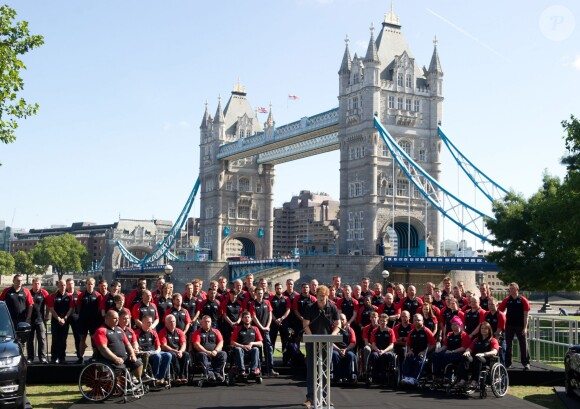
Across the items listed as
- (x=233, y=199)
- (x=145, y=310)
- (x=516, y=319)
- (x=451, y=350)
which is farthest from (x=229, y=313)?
(x=233, y=199)

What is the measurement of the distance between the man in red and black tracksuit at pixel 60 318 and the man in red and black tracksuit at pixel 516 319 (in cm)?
909

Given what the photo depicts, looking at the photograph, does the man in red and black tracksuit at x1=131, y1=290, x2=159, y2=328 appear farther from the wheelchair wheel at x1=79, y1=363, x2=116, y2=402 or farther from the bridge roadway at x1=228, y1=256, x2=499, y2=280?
the bridge roadway at x1=228, y1=256, x2=499, y2=280

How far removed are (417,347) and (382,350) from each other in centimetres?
67

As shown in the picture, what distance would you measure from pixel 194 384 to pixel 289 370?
2.55m

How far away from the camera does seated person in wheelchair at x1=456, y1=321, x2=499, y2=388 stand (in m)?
13.6

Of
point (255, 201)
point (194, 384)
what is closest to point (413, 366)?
point (194, 384)

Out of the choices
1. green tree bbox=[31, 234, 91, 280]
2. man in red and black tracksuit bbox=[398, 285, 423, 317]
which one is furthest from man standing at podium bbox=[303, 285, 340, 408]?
green tree bbox=[31, 234, 91, 280]

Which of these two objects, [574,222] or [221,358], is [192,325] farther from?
[574,222]

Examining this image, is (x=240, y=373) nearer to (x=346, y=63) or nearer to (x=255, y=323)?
(x=255, y=323)

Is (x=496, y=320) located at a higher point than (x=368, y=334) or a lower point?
higher

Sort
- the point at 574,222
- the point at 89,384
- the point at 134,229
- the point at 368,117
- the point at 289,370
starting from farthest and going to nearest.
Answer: the point at 134,229 → the point at 368,117 → the point at 574,222 → the point at 289,370 → the point at 89,384

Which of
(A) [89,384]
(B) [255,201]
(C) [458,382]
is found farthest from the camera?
(B) [255,201]

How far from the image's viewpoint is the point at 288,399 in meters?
13.0

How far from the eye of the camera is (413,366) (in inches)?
569
